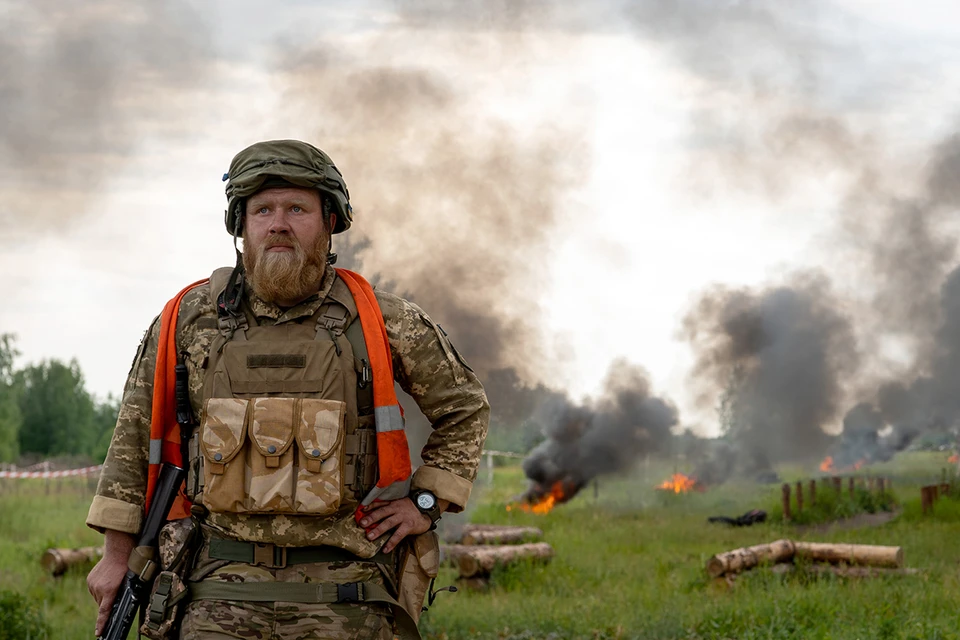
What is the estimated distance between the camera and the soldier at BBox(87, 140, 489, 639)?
3.62 meters

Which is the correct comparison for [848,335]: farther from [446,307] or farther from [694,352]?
[446,307]

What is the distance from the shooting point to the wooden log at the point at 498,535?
14.9 m

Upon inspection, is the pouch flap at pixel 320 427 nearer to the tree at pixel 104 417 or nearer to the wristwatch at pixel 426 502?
the wristwatch at pixel 426 502

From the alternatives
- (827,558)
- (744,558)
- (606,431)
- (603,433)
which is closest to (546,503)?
(603,433)

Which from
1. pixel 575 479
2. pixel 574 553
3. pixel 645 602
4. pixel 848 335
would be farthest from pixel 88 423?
pixel 645 602

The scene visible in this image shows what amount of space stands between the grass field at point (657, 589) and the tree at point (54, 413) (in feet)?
122

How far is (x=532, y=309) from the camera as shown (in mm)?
29453

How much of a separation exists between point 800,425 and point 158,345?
105ft

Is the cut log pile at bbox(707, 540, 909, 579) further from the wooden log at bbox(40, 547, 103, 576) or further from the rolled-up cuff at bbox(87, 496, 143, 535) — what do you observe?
the rolled-up cuff at bbox(87, 496, 143, 535)

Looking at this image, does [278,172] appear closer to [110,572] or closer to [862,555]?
[110,572]

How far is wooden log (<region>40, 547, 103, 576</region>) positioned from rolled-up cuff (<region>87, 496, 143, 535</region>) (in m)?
9.18

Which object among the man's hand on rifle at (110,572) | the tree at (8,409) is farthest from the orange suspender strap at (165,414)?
the tree at (8,409)

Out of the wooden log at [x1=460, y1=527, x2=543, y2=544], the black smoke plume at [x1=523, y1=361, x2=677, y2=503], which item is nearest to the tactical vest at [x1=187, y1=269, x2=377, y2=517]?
the wooden log at [x1=460, y1=527, x2=543, y2=544]

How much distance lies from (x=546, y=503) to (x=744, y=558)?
16.8m
